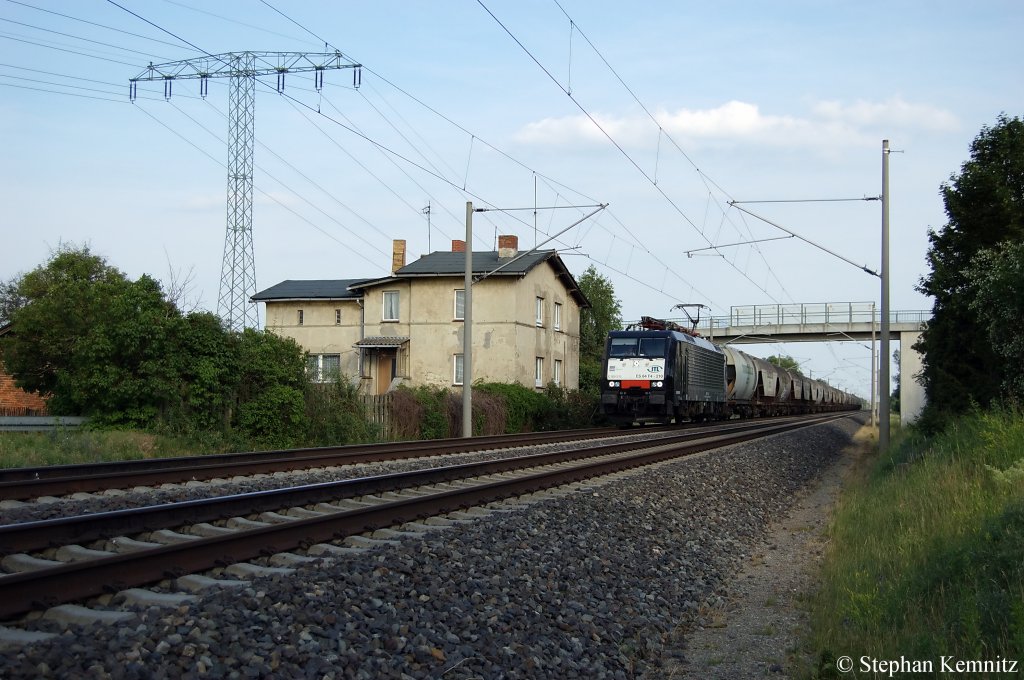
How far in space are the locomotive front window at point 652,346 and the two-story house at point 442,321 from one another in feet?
29.3

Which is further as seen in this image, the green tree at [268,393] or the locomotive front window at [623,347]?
the locomotive front window at [623,347]

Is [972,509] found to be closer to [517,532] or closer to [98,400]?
[517,532]

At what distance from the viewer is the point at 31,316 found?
25.4m

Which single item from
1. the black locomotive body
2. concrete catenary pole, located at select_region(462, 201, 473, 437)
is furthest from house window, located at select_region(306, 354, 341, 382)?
the black locomotive body

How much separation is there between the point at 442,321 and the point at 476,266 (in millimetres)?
3184

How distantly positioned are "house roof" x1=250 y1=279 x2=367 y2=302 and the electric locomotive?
1612cm

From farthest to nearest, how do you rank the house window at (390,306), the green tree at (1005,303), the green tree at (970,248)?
the house window at (390,306) → the green tree at (970,248) → the green tree at (1005,303)

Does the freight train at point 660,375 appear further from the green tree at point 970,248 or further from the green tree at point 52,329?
the green tree at point 52,329

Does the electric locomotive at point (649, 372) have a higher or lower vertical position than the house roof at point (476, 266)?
lower

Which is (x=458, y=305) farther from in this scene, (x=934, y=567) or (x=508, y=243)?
(x=934, y=567)

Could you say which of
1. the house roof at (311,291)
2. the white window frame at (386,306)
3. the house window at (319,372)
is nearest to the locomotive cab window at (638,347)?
the house window at (319,372)

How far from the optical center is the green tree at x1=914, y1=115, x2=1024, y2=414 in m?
21.3

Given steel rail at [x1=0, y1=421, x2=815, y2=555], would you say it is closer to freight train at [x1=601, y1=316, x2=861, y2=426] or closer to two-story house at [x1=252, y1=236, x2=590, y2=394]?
freight train at [x1=601, y1=316, x2=861, y2=426]

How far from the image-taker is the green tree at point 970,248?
21266mm
